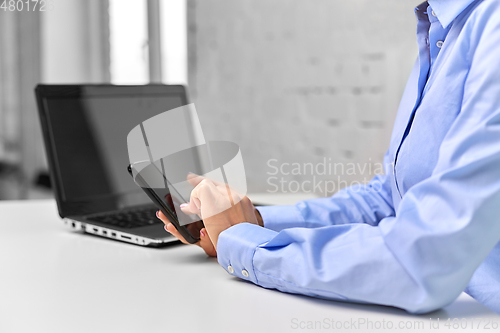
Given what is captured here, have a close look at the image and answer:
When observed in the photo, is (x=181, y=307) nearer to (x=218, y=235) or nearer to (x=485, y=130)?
(x=218, y=235)

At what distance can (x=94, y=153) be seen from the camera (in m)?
0.91

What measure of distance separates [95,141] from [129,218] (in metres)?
0.18

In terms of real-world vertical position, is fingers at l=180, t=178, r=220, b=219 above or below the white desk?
above

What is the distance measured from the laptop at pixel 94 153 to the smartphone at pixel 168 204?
14 centimetres

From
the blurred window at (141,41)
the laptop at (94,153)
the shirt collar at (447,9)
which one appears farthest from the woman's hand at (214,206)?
the blurred window at (141,41)

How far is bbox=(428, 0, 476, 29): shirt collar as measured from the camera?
0.55 metres

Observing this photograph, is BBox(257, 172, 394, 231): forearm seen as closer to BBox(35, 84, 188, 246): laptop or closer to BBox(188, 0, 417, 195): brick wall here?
BBox(35, 84, 188, 246): laptop

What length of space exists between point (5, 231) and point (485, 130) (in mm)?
744

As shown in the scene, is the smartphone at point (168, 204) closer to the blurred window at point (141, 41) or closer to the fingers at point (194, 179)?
the fingers at point (194, 179)

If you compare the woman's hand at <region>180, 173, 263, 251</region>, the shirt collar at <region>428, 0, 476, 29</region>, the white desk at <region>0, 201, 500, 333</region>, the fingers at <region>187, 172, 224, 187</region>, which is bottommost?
the white desk at <region>0, 201, 500, 333</region>

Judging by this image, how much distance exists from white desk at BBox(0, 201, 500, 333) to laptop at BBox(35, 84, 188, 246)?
0.12 meters

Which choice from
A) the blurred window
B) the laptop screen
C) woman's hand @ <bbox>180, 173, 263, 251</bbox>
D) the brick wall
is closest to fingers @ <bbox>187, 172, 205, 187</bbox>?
woman's hand @ <bbox>180, 173, 263, 251</bbox>

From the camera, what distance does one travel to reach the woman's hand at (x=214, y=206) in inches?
24.2

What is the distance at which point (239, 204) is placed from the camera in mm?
652
